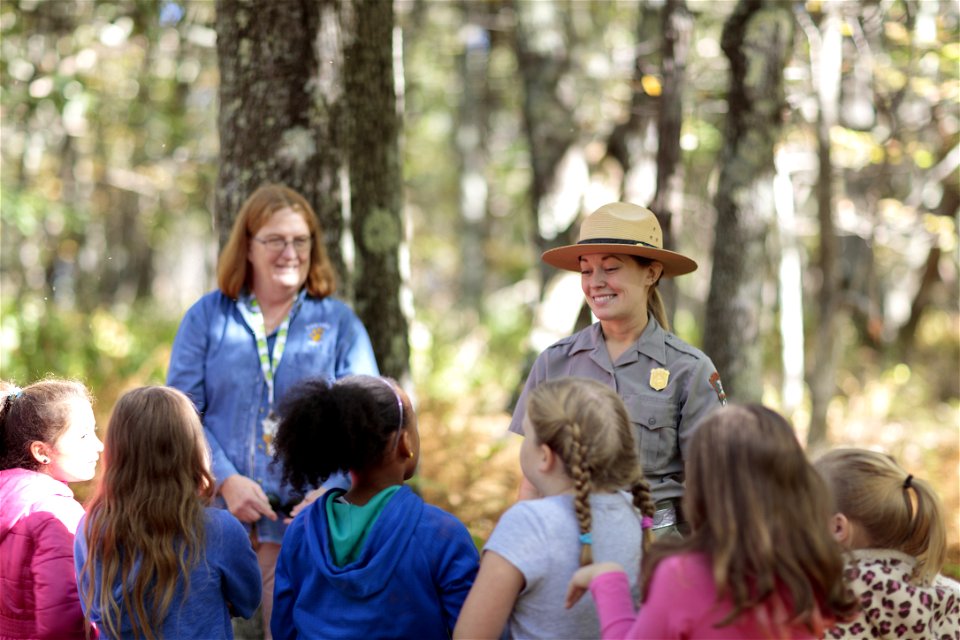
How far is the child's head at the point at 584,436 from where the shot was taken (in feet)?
10.5

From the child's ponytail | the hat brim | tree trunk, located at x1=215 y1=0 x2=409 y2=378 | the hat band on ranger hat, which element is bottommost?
the child's ponytail

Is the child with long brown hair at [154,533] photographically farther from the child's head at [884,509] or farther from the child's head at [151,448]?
the child's head at [884,509]

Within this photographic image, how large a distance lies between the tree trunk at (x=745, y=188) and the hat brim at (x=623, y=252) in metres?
4.23

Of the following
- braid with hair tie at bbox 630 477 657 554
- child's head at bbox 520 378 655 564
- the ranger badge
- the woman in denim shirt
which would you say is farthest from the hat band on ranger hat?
the woman in denim shirt

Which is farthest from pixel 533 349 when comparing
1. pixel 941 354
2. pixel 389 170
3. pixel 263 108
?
pixel 941 354

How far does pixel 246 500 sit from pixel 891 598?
263 centimetres

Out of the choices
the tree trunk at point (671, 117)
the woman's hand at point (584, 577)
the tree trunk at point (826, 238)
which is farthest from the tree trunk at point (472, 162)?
the woman's hand at point (584, 577)

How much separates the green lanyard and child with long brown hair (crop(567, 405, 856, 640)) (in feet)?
7.73

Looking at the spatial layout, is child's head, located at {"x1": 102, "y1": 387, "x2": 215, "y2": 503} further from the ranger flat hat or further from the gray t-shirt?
the ranger flat hat

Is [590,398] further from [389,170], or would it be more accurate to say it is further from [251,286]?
[389,170]

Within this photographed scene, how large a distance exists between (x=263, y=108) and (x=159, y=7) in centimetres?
568

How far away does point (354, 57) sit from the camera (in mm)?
6520

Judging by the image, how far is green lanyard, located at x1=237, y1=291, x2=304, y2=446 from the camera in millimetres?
4824

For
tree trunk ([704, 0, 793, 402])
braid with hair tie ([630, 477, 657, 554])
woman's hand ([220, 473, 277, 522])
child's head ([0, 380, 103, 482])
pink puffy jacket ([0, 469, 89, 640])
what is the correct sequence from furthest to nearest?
tree trunk ([704, 0, 793, 402]) < woman's hand ([220, 473, 277, 522]) < child's head ([0, 380, 103, 482]) < pink puffy jacket ([0, 469, 89, 640]) < braid with hair tie ([630, 477, 657, 554])
